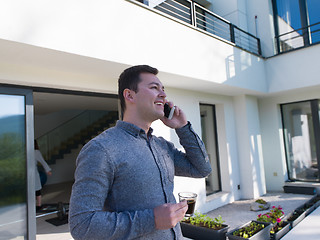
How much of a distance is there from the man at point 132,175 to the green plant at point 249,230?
1.91 metres

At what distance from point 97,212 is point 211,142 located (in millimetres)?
5060

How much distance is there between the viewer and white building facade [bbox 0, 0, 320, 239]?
2443 mm

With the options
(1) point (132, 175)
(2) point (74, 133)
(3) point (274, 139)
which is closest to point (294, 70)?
(3) point (274, 139)

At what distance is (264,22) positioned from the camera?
6008 mm

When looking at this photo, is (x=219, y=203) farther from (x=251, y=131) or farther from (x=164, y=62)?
(x=164, y=62)

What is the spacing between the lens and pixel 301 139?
6.27m

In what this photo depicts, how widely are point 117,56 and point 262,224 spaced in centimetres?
271

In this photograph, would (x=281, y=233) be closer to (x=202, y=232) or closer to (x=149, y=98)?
(x=202, y=232)

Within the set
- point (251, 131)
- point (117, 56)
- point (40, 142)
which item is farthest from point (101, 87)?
point (40, 142)

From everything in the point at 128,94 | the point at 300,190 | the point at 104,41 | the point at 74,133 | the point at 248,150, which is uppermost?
the point at 104,41

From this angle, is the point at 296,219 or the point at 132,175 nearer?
the point at 132,175

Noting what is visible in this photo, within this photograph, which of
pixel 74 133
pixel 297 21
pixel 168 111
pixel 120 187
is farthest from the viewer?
pixel 74 133

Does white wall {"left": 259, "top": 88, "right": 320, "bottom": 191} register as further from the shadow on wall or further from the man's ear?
the man's ear

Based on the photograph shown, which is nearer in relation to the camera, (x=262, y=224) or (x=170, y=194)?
(x=170, y=194)
